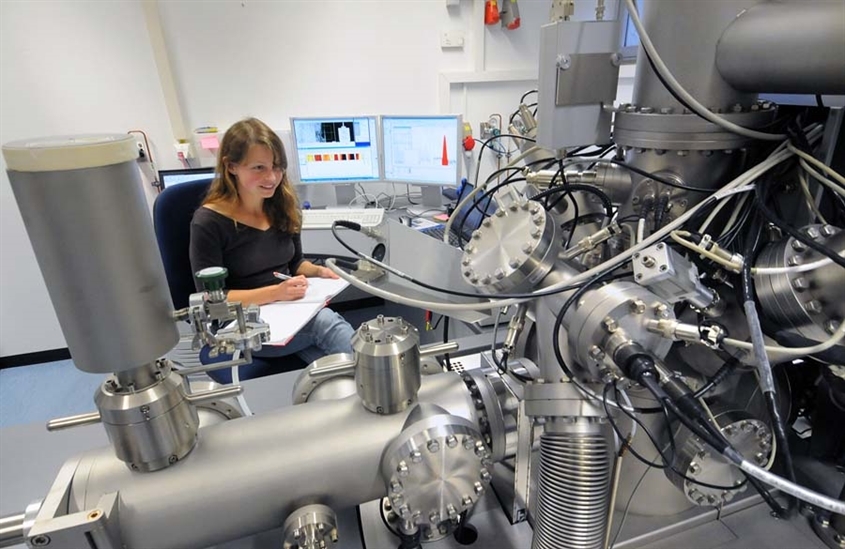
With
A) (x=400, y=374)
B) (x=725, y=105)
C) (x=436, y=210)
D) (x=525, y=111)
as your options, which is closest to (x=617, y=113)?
(x=725, y=105)

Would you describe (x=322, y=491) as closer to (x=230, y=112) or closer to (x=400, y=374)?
(x=400, y=374)

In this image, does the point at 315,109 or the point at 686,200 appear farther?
the point at 315,109

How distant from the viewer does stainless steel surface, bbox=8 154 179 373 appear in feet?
1.14

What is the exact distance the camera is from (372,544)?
56 cm

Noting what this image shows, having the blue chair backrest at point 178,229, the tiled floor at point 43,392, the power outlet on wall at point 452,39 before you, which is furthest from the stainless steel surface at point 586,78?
the power outlet on wall at point 452,39

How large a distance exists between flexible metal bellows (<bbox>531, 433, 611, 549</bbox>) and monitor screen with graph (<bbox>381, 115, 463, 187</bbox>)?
2309mm

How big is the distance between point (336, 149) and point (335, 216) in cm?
45

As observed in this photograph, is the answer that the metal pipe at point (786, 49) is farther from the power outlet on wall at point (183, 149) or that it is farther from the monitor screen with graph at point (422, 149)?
the power outlet on wall at point (183, 149)

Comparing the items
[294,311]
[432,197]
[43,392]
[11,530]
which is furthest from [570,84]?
[43,392]

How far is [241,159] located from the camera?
5.24 ft

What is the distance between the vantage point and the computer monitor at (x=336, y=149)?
264 cm

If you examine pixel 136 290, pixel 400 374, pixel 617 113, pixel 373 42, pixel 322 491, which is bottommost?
pixel 322 491

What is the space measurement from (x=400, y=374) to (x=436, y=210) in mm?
2359

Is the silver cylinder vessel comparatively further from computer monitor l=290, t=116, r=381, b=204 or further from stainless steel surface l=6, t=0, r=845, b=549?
computer monitor l=290, t=116, r=381, b=204
